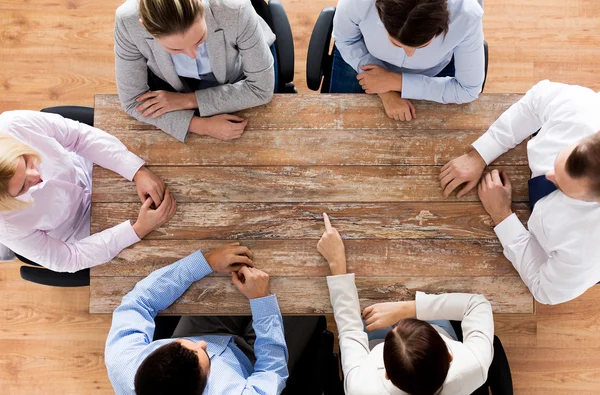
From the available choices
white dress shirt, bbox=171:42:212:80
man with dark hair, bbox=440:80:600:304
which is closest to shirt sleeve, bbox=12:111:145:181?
white dress shirt, bbox=171:42:212:80

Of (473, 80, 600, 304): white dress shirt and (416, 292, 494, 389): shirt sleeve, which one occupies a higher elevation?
(473, 80, 600, 304): white dress shirt

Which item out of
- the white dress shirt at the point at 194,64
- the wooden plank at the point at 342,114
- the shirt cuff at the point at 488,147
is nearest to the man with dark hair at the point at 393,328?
the wooden plank at the point at 342,114

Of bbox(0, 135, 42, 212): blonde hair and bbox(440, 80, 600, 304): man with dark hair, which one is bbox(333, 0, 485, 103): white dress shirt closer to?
bbox(440, 80, 600, 304): man with dark hair

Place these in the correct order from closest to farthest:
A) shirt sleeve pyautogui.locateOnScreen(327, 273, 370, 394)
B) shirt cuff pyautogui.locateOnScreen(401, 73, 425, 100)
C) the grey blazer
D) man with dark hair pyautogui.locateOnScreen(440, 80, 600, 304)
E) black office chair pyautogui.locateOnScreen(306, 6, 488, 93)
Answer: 1. man with dark hair pyautogui.locateOnScreen(440, 80, 600, 304)
2. the grey blazer
3. shirt sleeve pyautogui.locateOnScreen(327, 273, 370, 394)
4. shirt cuff pyautogui.locateOnScreen(401, 73, 425, 100)
5. black office chair pyautogui.locateOnScreen(306, 6, 488, 93)

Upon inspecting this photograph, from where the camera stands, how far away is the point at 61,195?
1.86m

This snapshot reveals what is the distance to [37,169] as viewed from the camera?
176cm

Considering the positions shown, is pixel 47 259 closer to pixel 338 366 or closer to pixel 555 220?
pixel 338 366

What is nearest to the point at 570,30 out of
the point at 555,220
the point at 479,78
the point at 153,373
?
the point at 479,78

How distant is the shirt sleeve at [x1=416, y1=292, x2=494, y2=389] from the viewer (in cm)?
173

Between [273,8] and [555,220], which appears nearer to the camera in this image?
[555,220]

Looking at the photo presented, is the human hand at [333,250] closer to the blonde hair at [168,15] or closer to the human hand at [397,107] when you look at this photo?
the human hand at [397,107]

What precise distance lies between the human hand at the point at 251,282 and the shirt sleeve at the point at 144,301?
104mm

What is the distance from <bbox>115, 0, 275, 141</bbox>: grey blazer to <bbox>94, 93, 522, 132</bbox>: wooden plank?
63mm

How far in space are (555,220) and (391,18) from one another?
82 cm
